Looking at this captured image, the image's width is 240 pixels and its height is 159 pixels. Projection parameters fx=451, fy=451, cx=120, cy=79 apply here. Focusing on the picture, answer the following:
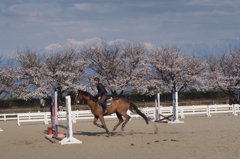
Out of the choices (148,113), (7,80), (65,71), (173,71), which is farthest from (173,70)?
(148,113)

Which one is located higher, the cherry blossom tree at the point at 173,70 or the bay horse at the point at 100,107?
the cherry blossom tree at the point at 173,70

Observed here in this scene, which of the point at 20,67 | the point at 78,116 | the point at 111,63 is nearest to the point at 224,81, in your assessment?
the point at 111,63

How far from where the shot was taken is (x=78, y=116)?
3158 cm

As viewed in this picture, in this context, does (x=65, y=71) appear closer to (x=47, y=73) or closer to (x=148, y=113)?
(x=47, y=73)

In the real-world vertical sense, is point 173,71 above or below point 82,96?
above

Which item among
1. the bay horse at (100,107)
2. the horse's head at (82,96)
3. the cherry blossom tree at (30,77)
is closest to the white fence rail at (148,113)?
the bay horse at (100,107)

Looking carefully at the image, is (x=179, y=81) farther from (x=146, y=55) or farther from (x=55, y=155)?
(x=55, y=155)

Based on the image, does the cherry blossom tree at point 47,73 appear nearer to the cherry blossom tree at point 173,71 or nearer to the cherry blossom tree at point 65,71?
the cherry blossom tree at point 65,71

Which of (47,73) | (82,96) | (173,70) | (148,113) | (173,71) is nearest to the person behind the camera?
(82,96)

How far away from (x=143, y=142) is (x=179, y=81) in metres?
40.9

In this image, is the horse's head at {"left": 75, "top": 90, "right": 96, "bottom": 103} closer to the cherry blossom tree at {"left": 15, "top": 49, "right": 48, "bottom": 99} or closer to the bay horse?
the bay horse

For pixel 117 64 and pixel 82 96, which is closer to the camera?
pixel 82 96

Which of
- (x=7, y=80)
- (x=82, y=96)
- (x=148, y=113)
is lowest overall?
(x=148, y=113)

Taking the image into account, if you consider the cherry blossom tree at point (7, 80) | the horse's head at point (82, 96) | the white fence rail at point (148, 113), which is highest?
the cherry blossom tree at point (7, 80)
